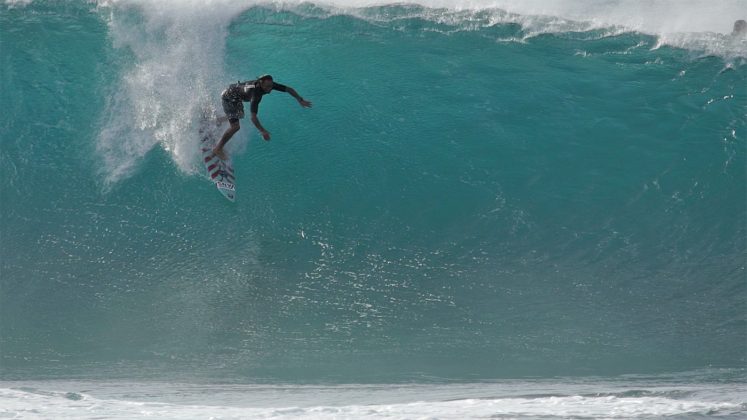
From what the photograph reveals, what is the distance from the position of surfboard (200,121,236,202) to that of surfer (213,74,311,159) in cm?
31

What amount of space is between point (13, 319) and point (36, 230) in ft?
3.68

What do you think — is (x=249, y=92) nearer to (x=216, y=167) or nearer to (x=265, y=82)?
(x=265, y=82)

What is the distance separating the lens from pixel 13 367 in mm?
8289

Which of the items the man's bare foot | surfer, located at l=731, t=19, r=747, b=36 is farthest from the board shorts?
surfer, located at l=731, t=19, r=747, b=36

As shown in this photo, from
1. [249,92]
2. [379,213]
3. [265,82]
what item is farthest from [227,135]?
[379,213]

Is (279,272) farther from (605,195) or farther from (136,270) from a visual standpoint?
(605,195)

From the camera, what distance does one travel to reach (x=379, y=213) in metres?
9.09

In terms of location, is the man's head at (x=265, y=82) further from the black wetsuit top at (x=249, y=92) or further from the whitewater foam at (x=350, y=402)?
the whitewater foam at (x=350, y=402)

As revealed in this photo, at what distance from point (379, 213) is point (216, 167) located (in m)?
2.12

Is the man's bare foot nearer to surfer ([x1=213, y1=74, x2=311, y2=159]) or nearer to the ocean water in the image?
surfer ([x1=213, y1=74, x2=311, y2=159])

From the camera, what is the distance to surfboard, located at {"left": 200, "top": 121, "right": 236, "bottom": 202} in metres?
9.21

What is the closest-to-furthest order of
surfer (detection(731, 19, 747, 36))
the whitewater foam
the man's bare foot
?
the whitewater foam → the man's bare foot → surfer (detection(731, 19, 747, 36))

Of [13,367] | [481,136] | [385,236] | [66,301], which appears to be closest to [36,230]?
[66,301]

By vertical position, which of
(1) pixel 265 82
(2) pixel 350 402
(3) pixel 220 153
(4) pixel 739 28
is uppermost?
(4) pixel 739 28
